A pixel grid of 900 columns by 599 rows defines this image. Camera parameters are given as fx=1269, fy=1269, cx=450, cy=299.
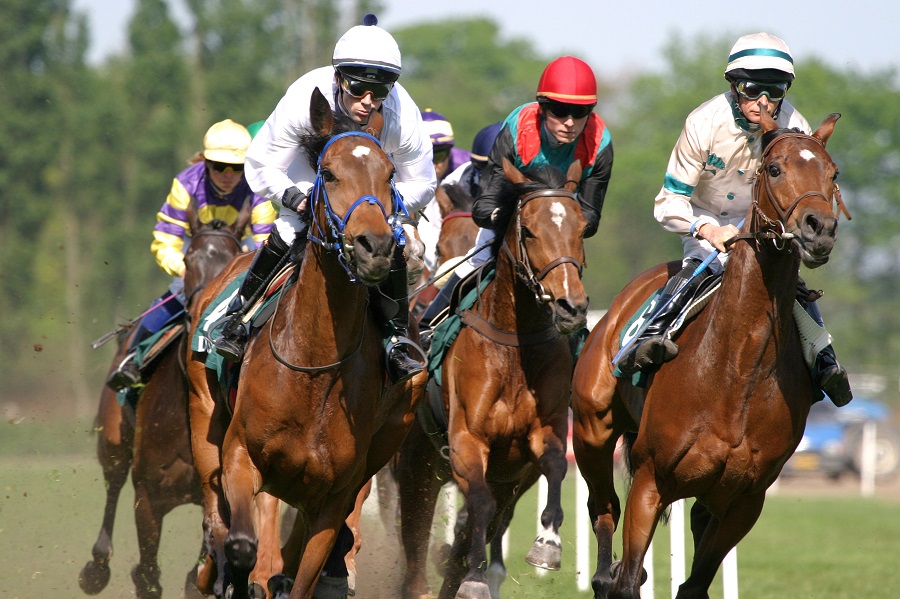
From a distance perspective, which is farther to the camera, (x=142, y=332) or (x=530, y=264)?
(x=142, y=332)

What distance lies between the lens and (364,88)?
253 inches

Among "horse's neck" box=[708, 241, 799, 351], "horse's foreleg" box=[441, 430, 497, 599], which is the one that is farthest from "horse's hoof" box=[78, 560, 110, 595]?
"horse's neck" box=[708, 241, 799, 351]

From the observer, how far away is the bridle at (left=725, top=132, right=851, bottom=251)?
A: 18.9ft

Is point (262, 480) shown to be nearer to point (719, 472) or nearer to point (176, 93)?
point (719, 472)

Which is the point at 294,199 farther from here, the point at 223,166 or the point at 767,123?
the point at 223,166

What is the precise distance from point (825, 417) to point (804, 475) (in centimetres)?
128

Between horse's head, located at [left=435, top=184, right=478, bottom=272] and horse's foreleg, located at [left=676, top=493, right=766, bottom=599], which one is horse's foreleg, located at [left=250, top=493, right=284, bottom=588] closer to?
horse's foreleg, located at [left=676, top=493, right=766, bottom=599]

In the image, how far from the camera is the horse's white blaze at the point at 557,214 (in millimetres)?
7055

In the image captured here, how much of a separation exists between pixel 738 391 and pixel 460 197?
4.48 m

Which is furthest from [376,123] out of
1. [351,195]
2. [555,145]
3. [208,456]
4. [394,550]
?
[394,550]

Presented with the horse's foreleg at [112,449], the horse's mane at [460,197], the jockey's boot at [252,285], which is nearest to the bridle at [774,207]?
the jockey's boot at [252,285]

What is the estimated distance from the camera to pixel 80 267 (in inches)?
1411

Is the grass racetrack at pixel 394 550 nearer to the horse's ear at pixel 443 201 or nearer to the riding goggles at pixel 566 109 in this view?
the riding goggles at pixel 566 109

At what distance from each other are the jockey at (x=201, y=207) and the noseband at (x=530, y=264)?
2.28 meters
